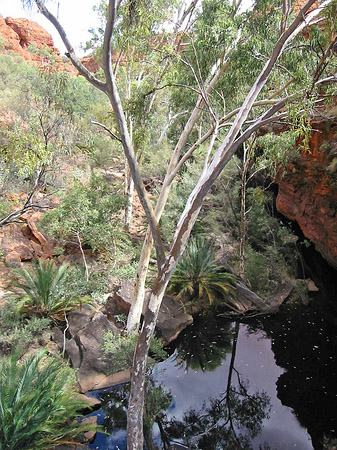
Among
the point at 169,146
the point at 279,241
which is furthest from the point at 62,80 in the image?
the point at 169,146

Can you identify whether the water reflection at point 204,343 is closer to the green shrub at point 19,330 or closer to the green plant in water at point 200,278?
the green plant in water at point 200,278

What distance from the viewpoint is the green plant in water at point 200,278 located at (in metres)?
8.66

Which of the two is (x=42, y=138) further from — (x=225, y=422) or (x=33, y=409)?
(x=225, y=422)

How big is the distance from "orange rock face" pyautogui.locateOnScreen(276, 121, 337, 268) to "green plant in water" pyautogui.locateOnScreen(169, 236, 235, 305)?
2.75m

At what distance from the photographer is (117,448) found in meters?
4.40

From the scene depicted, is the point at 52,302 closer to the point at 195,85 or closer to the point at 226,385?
the point at 226,385

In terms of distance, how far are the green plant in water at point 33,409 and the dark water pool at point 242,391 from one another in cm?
99

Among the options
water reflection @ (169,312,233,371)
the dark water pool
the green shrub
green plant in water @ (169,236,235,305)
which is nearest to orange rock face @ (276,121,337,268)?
the dark water pool

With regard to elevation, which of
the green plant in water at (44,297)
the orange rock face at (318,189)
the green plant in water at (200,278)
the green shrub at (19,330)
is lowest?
the green shrub at (19,330)

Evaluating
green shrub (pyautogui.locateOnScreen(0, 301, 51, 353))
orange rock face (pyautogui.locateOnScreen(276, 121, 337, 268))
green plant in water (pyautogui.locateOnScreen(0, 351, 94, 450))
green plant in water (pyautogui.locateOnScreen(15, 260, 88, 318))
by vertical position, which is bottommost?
green plant in water (pyautogui.locateOnScreen(0, 351, 94, 450))

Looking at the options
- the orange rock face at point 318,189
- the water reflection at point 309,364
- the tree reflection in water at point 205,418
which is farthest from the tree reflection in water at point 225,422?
the orange rock face at point 318,189

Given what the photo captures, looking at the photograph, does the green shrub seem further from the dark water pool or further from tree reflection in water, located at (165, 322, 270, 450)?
tree reflection in water, located at (165, 322, 270, 450)

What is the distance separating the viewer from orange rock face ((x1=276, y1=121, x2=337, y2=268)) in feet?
24.3

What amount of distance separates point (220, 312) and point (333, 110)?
220 inches
